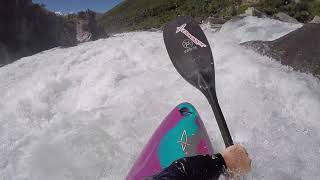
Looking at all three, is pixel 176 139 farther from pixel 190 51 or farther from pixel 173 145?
pixel 190 51

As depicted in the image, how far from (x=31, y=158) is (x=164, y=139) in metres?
1.51

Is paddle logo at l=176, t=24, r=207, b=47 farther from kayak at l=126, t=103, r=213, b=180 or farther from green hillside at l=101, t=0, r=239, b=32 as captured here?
green hillside at l=101, t=0, r=239, b=32

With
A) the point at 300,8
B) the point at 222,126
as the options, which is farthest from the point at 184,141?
the point at 300,8

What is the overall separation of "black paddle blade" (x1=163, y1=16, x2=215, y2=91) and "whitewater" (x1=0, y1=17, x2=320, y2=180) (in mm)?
442

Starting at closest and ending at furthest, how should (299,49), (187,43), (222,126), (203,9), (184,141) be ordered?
(222,126)
(184,141)
(187,43)
(299,49)
(203,9)

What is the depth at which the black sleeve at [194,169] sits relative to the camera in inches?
77.6

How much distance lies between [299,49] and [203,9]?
36247 mm

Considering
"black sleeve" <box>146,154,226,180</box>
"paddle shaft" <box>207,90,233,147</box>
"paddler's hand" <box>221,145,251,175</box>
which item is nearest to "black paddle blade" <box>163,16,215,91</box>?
"paddle shaft" <box>207,90,233,147</box>

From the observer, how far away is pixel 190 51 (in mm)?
4828

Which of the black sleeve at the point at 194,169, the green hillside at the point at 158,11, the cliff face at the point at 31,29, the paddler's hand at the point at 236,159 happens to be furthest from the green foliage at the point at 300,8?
the black sleeve at the point at 194,169

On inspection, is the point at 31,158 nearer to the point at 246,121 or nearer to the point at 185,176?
the point at 246,121

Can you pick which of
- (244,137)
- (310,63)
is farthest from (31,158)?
(310,63)

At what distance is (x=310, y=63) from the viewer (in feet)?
18.7

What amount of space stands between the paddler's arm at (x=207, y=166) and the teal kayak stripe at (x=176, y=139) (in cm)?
118
